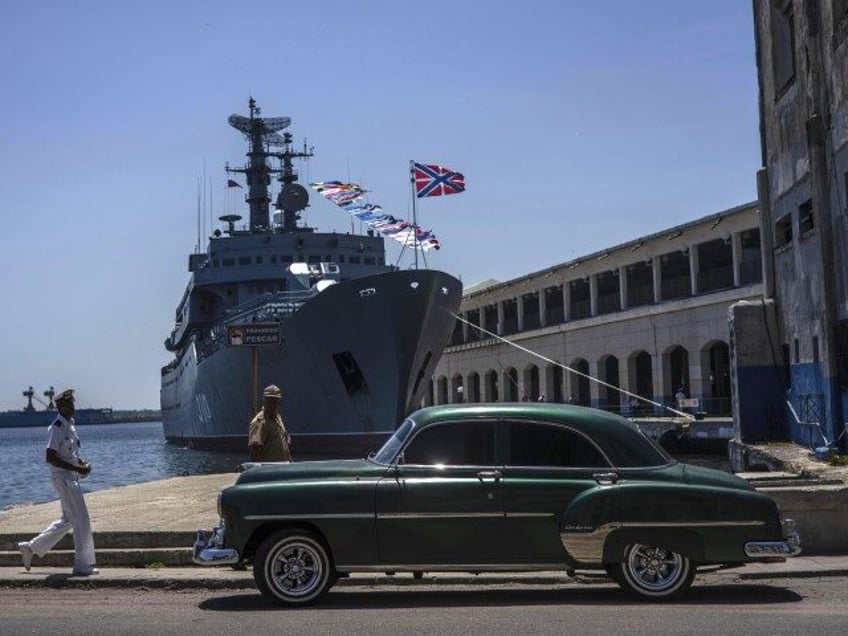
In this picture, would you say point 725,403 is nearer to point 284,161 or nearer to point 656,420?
point 656,420

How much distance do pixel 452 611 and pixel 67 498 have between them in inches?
157

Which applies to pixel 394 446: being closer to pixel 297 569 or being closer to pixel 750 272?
pixel 297 569

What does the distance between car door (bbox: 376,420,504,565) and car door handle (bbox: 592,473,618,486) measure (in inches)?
30.0

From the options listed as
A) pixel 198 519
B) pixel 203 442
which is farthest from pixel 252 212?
pixel 198 519

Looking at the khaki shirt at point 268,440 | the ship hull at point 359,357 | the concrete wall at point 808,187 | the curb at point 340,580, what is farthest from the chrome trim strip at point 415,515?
the ship hull at point 359,357

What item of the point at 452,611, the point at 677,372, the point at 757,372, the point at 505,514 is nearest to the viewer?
the point at 452,611

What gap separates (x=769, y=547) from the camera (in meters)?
8.23

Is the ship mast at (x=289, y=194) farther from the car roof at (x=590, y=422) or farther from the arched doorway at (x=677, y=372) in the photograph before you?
the car roof at (x=590, y=422)

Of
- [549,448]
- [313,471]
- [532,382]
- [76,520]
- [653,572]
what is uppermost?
[532,382]

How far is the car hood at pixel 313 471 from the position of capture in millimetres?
8617

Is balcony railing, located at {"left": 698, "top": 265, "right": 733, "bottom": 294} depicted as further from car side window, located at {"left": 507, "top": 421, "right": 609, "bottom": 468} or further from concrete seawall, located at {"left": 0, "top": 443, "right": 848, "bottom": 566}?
car side window, located at {"left": 507, "top": 421, "right": 609, "bottom": 468}

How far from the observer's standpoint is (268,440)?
1151 centimetres

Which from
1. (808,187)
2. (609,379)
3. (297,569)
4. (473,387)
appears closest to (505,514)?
(297,569)

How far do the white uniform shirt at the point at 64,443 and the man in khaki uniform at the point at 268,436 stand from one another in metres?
1.92
